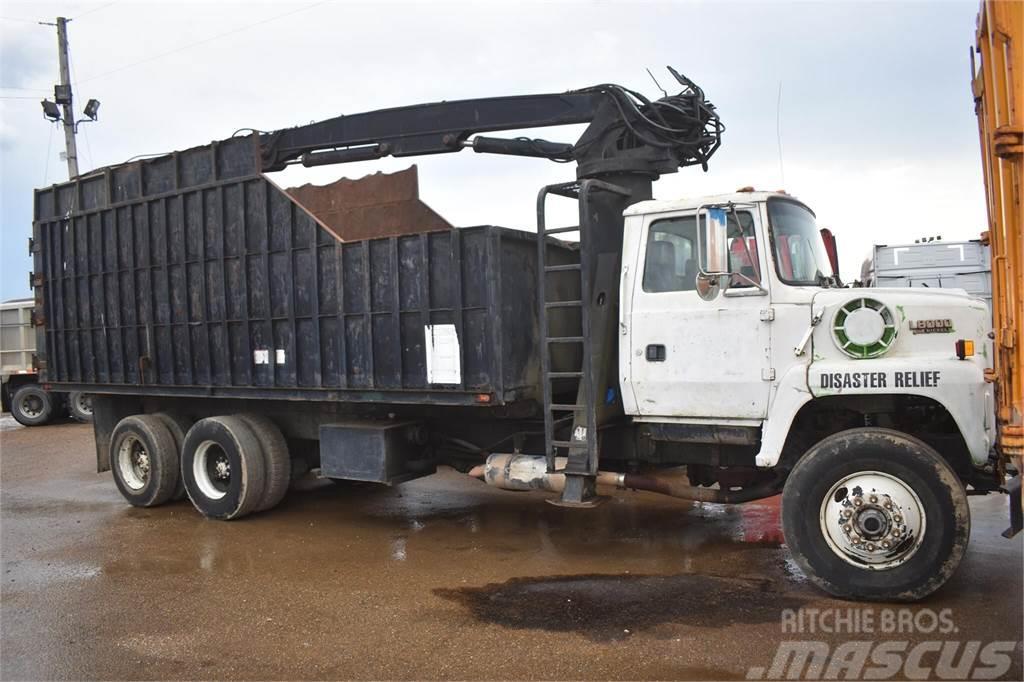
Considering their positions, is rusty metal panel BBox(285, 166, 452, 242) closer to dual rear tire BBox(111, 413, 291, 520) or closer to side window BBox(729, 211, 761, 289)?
dual rear tire BBox(111, 413, 291, 520)

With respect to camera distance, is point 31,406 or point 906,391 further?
point 31,406

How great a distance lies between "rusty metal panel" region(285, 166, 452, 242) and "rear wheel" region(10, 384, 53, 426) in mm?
14115

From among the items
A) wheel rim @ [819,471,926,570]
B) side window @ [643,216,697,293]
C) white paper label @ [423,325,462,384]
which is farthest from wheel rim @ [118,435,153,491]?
wheel rim @ [819,471,926,570]

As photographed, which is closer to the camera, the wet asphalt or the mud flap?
the wet asphalt

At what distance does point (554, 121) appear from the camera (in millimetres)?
7461

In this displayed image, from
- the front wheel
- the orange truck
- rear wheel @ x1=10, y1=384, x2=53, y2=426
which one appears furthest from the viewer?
rear wheel @ x1=10, y1=384, x2=53, y2=426

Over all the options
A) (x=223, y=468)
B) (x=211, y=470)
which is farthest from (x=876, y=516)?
(x=211, y=470)

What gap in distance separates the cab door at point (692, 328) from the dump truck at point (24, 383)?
57.0 feet

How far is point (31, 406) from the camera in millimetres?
20016

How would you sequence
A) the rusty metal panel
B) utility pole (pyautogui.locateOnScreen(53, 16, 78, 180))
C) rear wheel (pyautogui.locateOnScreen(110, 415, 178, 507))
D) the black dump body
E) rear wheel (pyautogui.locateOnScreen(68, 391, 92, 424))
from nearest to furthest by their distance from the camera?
the black dump body < the rusty metal panel < rear wheel (pyautogui.locateOnScreen(110, 415, 178, 507)) < rear wheel (pyautogui.locateOnScreen(68, 391, 92, 424)) < utility pole (pyautogui.locateOnScreen(53, 16, 78, 180))

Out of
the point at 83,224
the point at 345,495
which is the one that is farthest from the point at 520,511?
the point at 83,224

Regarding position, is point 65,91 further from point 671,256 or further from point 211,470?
point 671,256

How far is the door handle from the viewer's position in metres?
6.25

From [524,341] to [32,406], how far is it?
17708 mm
